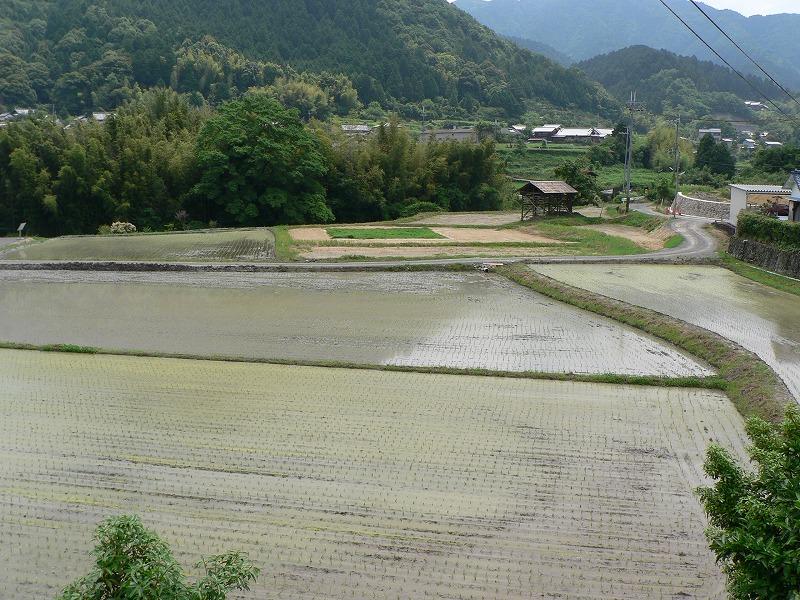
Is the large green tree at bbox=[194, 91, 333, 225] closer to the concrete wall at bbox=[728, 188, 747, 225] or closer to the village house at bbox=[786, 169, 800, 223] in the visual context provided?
the concrete wall at bbox=[728, 188, 747, 225]

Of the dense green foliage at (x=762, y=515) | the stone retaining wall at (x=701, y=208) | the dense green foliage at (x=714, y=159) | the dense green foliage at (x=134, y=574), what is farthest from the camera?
the dense green foliage at (x=714, y=159)

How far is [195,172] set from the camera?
29.4m

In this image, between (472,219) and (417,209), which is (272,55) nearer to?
(417,209)

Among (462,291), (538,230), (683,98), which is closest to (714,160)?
(538,230)

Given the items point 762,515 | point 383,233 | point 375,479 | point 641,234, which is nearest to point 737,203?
point 641,234

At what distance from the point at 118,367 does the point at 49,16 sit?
7320cm

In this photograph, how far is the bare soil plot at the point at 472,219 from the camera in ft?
94.2

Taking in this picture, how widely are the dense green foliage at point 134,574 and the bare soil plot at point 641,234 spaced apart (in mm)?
20557

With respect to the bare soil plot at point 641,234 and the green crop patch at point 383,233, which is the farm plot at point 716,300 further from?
the green crop patch at point 383,233

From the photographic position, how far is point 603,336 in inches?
494

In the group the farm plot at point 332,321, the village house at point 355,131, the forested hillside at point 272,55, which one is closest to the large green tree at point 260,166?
the village house at point 355,131

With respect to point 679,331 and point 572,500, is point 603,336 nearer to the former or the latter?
point 679,331

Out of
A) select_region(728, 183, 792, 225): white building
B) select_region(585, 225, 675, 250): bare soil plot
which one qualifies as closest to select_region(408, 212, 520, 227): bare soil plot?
select_region(585, 225, 675, 250): bare soil plot

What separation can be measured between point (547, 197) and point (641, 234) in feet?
17.1
